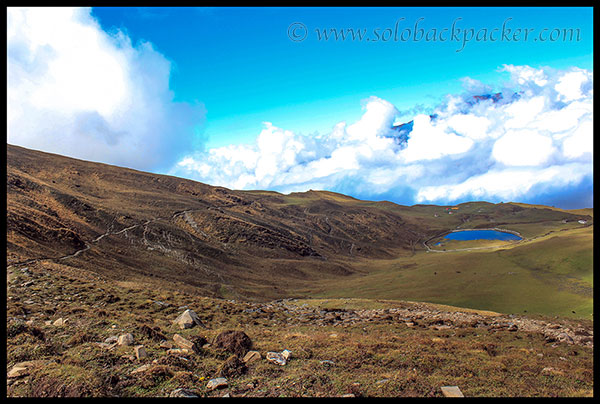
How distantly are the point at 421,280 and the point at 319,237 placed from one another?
63.8 meters

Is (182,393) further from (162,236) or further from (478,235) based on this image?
(478,235)

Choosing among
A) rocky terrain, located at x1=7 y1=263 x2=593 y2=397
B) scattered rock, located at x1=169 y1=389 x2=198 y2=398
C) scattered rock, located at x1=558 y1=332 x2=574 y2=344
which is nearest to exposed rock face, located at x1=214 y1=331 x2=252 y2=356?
rocky terrain, located at x1=7 y1=263 x2=593 y2=397

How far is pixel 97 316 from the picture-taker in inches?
666

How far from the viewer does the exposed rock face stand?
42.8ft

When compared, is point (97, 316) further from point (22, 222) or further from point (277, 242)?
point (277, 242)

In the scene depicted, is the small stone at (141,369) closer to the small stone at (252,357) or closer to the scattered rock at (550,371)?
the small stone at (252,357)

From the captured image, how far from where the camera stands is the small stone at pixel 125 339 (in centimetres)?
1272

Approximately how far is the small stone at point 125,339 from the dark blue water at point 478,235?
181583 millimetres

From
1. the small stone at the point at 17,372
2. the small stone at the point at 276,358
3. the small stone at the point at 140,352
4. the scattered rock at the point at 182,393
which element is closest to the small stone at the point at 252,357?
the small stone at the point at 276,358

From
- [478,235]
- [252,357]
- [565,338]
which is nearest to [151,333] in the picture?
[252,357]

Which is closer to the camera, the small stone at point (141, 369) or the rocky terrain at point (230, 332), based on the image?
the rocky terrain at point (230, 332)

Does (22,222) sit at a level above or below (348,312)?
above

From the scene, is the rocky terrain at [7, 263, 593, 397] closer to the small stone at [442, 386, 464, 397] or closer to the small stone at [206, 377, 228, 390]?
the small stone at [206, 377, 228, 390]

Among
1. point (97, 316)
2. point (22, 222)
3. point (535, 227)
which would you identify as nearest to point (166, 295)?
→ point (97, 316)
